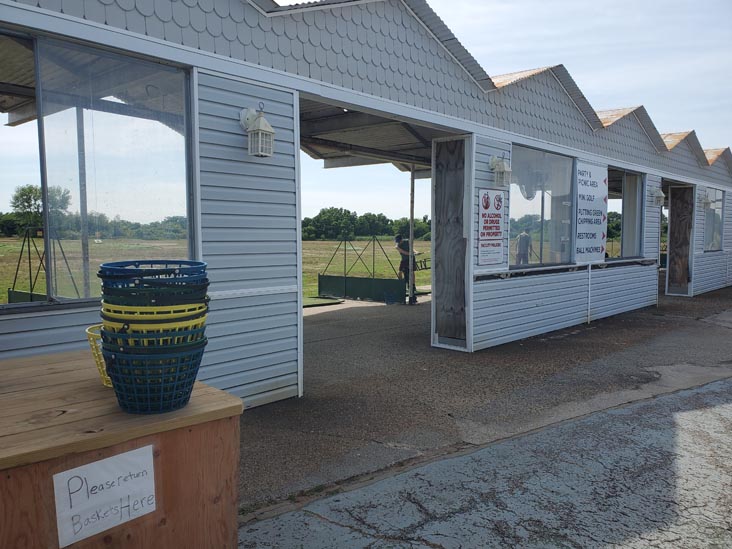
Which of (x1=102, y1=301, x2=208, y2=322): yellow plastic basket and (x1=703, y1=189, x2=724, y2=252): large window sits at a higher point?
(x1=703, y1=189, x2=724, y2=252): large window

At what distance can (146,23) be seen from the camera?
4.05 m

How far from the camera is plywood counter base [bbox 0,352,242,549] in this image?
1.66m

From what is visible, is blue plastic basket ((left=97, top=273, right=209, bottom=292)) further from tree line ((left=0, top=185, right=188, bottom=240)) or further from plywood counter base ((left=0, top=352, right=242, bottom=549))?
tree line ((left=0, top=185, right=188, bottom=240))

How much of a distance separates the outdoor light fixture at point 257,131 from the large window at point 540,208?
4.15 m

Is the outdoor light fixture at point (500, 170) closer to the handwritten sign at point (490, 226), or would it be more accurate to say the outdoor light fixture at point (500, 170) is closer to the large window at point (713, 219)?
the handwritten sign at point (490, 226)

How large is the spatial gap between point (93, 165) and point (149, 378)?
260cm

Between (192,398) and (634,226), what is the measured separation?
11083mm

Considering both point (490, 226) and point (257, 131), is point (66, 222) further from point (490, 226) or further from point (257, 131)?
point (490, 226)

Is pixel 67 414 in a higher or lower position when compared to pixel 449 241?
lower

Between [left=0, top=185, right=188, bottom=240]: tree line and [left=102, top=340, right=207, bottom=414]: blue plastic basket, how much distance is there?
7.22ft

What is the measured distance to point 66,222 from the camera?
12.6 ft

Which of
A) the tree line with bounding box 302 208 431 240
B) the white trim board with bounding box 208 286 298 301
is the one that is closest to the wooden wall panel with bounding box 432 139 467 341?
the white trim board with bounding box 208 286 298 301

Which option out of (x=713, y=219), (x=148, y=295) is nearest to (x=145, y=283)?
(x=148, y=295)

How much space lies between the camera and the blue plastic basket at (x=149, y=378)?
1929mm
